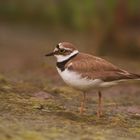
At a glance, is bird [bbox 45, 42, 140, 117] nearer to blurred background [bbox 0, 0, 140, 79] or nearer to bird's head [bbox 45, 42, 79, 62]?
bird's head [bbox 45, 42, 79, 62]

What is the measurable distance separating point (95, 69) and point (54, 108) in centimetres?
100

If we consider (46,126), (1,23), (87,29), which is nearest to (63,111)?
(46,126)

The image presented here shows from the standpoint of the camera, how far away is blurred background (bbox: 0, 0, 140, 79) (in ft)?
55.9

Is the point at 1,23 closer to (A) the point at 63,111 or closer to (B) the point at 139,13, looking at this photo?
(B) the point at 139,13

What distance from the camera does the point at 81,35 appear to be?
20.0m

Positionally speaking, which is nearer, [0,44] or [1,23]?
[0,44]

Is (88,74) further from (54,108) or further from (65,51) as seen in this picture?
(54,108)

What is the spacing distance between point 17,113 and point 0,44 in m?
11.8

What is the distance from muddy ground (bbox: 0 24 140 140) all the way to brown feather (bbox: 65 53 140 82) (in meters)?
0.64

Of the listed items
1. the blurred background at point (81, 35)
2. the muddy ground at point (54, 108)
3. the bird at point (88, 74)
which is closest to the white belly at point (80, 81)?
the bird at point (88, 74)

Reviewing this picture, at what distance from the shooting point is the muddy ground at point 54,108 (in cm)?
765

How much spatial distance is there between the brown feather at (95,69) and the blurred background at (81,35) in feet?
17.5

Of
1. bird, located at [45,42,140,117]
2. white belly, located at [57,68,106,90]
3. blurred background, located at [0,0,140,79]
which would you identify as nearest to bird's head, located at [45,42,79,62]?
bird, located at [45,42,140,117]

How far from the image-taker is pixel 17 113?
8555 millimetres
